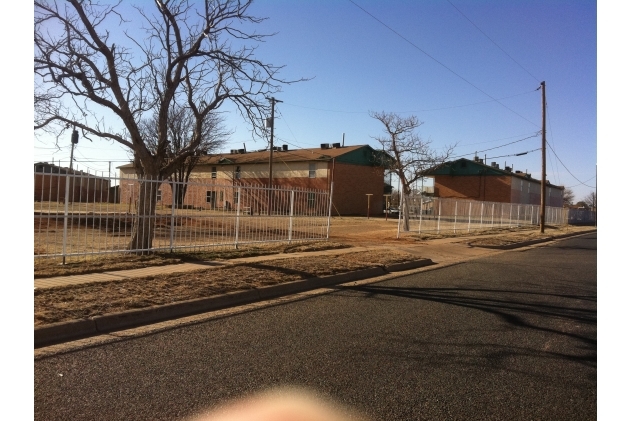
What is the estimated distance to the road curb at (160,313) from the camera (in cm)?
561

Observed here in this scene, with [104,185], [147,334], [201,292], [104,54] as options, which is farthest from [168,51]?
[147,334]

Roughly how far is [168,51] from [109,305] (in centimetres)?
782

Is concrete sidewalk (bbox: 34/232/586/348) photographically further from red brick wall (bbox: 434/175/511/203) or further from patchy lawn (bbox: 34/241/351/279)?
red brick wall (bbox: 434/175/511/203)

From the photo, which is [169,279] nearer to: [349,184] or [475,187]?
[349,184]

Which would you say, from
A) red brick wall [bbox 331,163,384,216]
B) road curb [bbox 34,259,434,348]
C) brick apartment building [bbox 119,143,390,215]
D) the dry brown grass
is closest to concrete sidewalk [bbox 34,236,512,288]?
the dry brown grass

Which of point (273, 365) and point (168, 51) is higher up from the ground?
point (168, 51)

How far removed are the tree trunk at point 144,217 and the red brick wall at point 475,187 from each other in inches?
1831

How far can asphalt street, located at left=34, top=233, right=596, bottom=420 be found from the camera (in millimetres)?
3941

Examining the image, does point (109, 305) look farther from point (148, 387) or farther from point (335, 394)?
point (335, 394)

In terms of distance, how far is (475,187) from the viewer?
5416cm

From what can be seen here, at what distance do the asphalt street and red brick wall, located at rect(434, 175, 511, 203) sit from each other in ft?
154

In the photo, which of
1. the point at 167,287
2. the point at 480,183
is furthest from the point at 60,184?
the point at 480,183

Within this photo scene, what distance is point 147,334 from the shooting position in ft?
19.3

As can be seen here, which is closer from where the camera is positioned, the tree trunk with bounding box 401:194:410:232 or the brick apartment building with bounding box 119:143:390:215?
the tree trunk with bounding box 401:194:410:232
